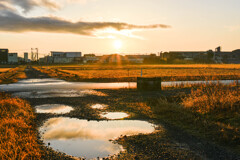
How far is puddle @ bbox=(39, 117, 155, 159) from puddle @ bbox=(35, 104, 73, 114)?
4.88 feet

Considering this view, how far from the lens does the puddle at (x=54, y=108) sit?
35.3ft

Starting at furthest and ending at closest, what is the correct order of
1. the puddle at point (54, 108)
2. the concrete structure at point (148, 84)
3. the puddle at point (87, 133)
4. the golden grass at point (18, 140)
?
the concrete structure at point (148, 84)
the puddle at point (54, 108)
the puddle at point (87, 133)
the golden grass at point (18, 140)

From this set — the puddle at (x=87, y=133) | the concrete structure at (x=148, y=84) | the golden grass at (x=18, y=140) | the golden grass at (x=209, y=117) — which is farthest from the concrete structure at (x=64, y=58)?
the golden grass at (x=18, y=140)

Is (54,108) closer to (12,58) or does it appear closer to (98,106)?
(98,106)

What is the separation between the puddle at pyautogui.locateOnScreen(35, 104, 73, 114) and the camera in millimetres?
10750

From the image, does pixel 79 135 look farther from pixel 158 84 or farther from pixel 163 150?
pixel 158 84

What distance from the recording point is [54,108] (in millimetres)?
11500

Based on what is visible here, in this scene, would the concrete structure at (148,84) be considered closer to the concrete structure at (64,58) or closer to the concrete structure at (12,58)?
the concrete structure at (64,58)

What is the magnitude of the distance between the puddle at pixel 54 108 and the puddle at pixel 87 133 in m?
1.49

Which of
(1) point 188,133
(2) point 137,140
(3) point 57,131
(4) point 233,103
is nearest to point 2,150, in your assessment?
(3) point 57,131

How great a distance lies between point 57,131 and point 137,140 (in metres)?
2.82

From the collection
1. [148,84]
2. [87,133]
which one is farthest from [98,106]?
[148,84]

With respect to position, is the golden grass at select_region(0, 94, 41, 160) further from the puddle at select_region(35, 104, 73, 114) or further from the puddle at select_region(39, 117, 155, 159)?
the puddle at select_region(35, 104, 73, 114)

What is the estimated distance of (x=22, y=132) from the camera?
7.14 metres
